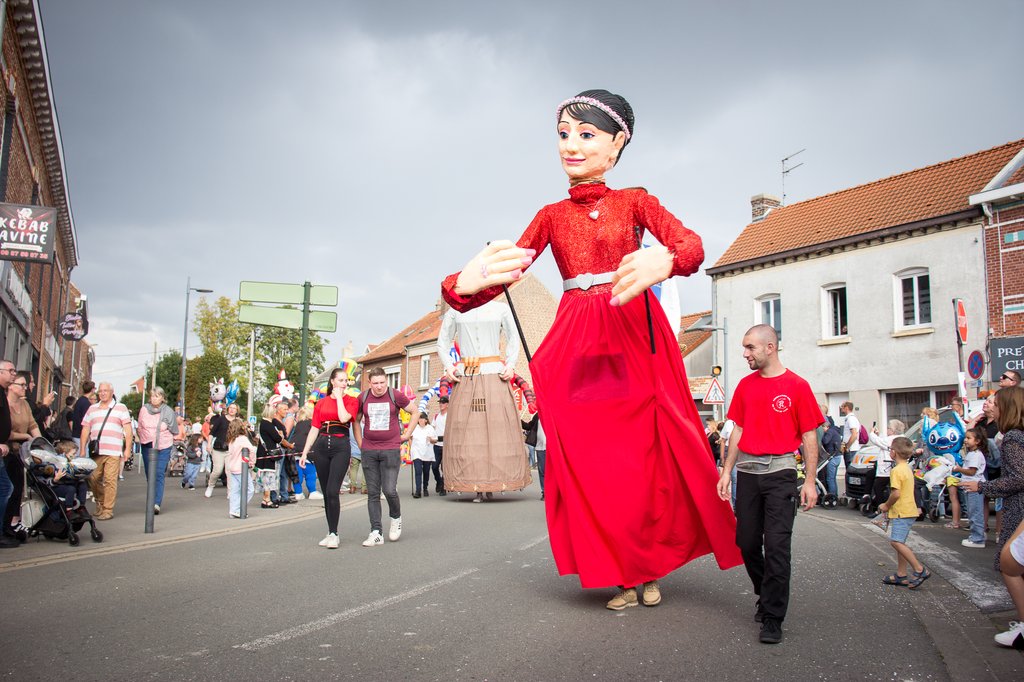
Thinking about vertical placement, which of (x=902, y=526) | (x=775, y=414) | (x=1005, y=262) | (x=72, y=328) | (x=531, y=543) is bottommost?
(x=531, y=543)

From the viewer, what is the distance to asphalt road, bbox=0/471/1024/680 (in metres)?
3.95

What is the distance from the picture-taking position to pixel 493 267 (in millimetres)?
4809

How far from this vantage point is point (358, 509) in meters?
12.9

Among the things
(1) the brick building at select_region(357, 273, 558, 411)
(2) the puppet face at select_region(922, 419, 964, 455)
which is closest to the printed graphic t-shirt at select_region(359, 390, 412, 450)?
(2) the puppet face at select_region(922, 419, 964, 455)

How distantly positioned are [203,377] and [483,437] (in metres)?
46.5

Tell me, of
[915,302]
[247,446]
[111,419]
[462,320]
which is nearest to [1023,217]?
[915,302]

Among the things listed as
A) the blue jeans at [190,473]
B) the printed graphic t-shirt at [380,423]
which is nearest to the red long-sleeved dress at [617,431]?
the printed graphic t-shirt at [380,423]

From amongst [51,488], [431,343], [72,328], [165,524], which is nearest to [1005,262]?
[165,524]

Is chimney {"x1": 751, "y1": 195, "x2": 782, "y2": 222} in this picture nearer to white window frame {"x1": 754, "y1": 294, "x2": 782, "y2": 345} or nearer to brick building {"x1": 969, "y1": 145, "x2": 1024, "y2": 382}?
white window frame {"x1": 754, "y1": 294, "x2": 782, "y2": 345}

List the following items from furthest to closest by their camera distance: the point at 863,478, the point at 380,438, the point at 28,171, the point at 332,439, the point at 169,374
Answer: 1. the point at 169,374
2. the point at 28,171
3. the point at 863,478
4. the point at 380,438
5. the point at 332,439

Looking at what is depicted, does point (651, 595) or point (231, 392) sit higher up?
point (231, 392)

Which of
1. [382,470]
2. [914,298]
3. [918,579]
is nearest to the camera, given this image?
[918,579]

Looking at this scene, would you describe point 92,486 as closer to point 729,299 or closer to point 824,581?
point 824,581

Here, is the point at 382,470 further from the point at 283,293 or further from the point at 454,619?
the point at 283,293
